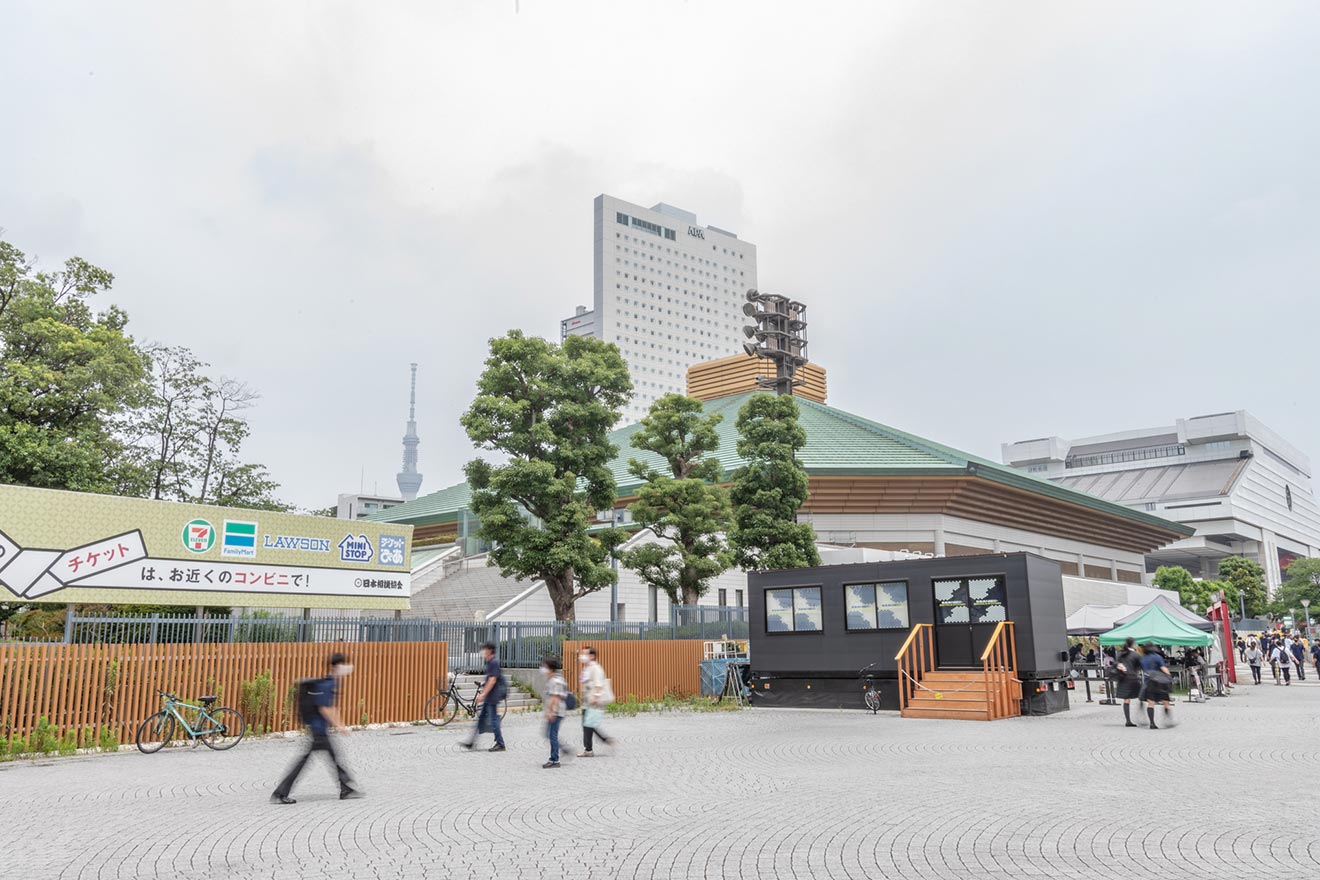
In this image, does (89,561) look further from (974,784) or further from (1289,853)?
(1289,853)

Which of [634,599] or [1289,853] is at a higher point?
[634,599]

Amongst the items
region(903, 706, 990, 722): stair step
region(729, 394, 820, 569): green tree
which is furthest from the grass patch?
region(729, 394, 820, 569): green tree

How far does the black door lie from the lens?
22.5m

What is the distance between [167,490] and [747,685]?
21903 mm

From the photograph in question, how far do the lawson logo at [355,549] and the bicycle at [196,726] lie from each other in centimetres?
491

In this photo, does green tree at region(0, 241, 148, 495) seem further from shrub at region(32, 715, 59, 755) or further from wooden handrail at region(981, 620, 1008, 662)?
wooden handrail at region(981, 620, 1008, 662)

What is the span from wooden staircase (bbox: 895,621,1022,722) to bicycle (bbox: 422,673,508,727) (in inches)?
351

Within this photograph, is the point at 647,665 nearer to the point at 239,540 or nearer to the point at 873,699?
the point at 873,699

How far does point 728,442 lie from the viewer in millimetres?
58656

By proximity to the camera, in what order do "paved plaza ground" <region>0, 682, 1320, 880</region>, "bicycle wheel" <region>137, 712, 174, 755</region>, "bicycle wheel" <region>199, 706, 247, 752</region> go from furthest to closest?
"bicycle wheel" <region>199, 706, 247, 752</region> → "bicycle wheel" <region>137, 712, 174, 755</region> → "paved plaza ground" <region>0, 682, 1320, 880</region>

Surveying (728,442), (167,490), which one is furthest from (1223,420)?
(167,490)

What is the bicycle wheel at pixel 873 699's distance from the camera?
2280 centimetres

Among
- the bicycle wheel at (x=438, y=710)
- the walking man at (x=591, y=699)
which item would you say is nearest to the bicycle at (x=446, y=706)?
the bicycle wheel at (x=438, y=710)

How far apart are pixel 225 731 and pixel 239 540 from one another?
4.60 metres
